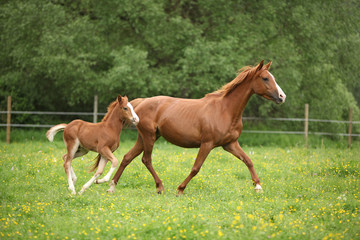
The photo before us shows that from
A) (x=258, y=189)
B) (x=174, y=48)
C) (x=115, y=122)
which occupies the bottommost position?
(x=258, y=189)

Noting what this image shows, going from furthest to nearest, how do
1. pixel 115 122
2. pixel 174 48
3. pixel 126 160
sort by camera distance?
pixel 174 48, pixel 126 160, pixel 115 122

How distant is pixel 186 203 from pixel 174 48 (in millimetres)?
12024

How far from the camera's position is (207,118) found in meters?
7.75

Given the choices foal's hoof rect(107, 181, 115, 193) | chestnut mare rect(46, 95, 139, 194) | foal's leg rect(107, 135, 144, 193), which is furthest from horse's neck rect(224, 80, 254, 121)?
foal's hoof rect(107, 181, 115, 193)

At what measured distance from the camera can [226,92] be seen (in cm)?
802

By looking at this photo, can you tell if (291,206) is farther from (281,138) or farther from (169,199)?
(281,138)

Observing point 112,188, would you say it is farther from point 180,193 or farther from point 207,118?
point 207,118

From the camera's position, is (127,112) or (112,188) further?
(112,188)

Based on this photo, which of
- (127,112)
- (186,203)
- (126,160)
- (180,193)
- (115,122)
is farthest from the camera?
(126,160)

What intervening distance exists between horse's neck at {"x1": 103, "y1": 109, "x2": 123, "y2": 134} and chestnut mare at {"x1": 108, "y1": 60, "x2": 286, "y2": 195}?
491 millimetres

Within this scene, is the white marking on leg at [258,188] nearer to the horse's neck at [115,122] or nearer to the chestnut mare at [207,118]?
the chestnut mare at [207,118]

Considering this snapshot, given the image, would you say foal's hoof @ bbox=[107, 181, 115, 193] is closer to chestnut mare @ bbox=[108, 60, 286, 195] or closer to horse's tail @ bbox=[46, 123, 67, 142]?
chestnut mare @ bbox=[108, 60, 286, 195]

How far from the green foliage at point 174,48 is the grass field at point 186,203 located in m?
6.61

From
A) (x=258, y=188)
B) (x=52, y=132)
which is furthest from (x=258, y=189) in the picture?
(x=52, y=132)
